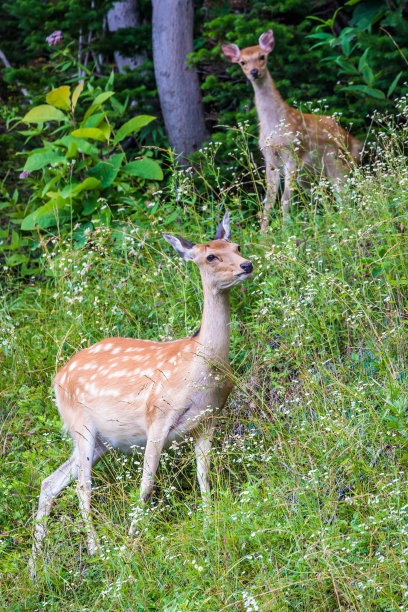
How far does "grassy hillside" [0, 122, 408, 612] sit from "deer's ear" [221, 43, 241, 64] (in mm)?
1813

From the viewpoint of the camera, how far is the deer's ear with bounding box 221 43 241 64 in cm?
786

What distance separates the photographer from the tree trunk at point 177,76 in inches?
352

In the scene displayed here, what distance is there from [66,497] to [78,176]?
401cm

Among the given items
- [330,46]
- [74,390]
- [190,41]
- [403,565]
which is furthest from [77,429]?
[190,41]

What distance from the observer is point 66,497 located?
4691mm

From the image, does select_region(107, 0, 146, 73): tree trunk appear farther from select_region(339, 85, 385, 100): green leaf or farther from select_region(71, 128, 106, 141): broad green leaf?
select_region(339, 85, 385, 100): green leaf

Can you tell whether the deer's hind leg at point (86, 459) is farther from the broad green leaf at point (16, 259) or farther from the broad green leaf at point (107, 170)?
the broad green leaf at point (16, 259)

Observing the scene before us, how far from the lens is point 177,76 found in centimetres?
904

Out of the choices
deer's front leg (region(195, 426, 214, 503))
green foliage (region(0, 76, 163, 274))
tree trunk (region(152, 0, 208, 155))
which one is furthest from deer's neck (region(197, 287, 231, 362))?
tree trunk (region(152, 0, 208, 155))

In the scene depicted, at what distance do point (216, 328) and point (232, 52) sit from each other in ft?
13.5

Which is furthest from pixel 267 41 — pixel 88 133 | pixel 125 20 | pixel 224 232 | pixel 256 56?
pixel 224 232

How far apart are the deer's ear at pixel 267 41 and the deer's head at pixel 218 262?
350cm

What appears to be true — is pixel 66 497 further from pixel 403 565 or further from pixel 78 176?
pixel 78 176

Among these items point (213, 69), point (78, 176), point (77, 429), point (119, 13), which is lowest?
point (77, 429)
